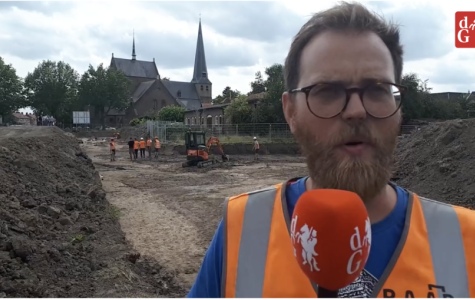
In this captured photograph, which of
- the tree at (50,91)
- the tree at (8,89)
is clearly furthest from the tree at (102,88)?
the tree at (8,89)

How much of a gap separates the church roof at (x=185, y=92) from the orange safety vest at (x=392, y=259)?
312 ft

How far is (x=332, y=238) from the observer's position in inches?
45.1

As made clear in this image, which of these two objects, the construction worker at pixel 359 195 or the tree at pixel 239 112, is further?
the tree at pixel 239 112

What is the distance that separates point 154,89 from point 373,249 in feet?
285

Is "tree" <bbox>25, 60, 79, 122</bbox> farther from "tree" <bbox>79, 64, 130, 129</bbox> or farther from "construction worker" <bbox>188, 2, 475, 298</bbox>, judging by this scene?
"construction worker" <bbox>188, 2, 475, 298</bbox>

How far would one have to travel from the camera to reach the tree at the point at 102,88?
238ft

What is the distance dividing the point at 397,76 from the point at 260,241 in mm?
870

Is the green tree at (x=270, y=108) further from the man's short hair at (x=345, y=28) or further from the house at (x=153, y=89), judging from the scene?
the house at (x=153, y=89)

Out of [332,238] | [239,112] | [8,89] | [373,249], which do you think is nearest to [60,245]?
[373,249]

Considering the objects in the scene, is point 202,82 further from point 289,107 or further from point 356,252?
point 356,252

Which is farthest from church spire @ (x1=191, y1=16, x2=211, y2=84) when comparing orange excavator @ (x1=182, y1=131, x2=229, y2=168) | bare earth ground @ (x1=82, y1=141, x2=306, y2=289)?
orange excavator @ (x1=182, y1=131, x2=229, y2=168)

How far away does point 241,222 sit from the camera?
5.53 feet

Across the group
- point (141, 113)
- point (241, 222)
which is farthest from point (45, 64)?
point (241, 222)

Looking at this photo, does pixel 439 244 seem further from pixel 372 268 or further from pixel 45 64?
pixel 45 64
